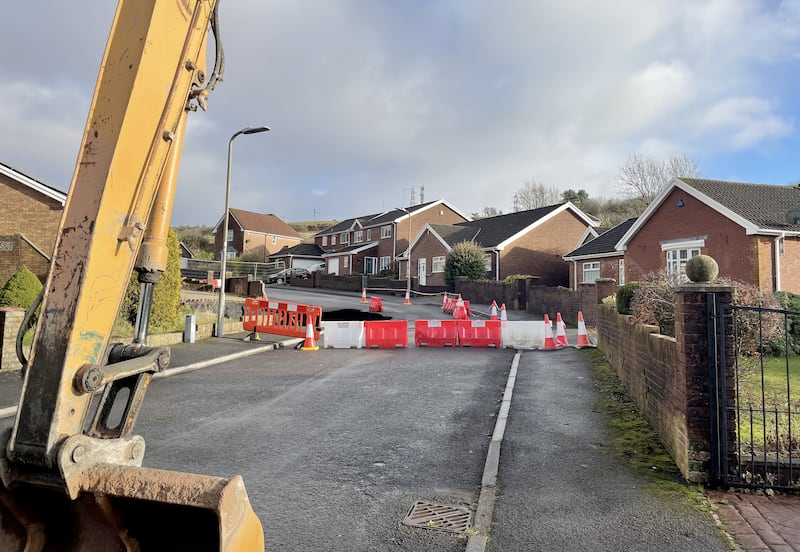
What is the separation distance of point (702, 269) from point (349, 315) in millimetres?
21007

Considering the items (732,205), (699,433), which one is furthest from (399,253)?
(699,433)

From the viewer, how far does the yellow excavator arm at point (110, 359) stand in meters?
2.16

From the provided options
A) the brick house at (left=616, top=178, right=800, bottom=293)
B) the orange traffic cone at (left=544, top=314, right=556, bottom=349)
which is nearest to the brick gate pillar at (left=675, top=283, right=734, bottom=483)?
the orange traffic cone at (left=544, top=314, right=556, bottom=349)

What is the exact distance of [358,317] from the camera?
963 inches

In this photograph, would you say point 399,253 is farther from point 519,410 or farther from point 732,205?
point 519,410

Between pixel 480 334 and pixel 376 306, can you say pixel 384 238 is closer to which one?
pixel 376 306

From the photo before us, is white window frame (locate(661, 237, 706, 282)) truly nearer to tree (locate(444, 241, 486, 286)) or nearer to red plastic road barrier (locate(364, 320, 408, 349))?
red plastic road barrier (locate(364, 320, 408, 349))

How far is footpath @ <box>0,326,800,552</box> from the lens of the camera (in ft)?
12.0

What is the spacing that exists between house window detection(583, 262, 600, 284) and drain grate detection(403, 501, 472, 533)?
29249 millimetres

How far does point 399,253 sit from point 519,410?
46.3m

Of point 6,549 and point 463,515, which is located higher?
point 6,549

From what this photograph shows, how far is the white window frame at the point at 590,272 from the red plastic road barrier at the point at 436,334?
18886mm

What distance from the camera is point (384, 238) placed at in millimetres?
56438

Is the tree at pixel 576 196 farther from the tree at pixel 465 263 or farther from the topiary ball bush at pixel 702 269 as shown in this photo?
the topiary ball bush at pixel 702 269
